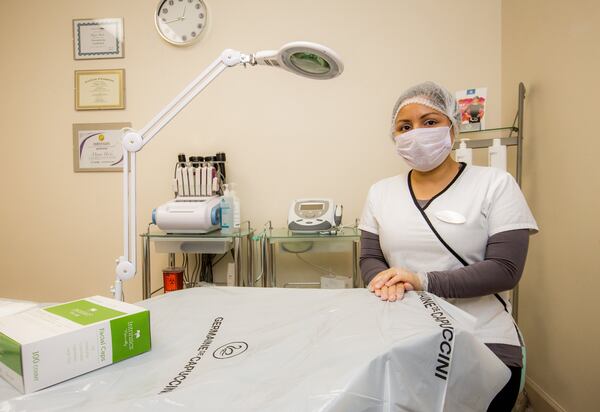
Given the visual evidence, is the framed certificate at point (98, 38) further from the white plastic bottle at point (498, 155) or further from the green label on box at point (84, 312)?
the white plastic bottle at point (498, 155)

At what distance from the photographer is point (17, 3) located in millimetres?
2314

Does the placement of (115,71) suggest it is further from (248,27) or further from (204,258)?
(204,258)

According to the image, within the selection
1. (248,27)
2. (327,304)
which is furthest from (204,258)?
(327,304)

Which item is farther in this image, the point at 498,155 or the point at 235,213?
the point at 235,213

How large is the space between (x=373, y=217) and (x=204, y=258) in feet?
4.31

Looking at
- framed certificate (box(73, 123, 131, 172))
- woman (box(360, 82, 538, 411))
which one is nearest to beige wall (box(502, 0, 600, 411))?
woman (box(360, 82, 538, 411))

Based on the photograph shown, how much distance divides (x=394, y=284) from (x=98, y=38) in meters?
2.36

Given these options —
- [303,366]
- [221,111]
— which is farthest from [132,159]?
[221,111]

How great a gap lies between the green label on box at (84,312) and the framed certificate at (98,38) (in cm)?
201

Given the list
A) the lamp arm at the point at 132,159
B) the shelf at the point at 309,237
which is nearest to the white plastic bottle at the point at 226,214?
the shelf at the point at 309,237

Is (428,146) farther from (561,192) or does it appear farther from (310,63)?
(561,192)

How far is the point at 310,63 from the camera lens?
97 centimetres

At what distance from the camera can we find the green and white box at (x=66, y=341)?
21.4 inches

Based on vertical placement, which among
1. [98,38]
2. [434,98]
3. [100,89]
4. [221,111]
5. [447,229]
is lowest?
[447,229]
